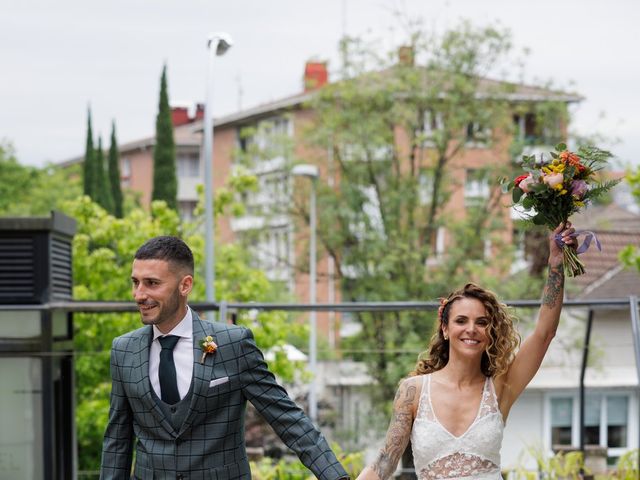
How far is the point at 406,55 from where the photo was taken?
28.3 m

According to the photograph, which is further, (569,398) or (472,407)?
(569,398)

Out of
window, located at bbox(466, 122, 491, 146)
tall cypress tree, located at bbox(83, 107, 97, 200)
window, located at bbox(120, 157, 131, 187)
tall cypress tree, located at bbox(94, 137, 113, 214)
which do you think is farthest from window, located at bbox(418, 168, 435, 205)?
window, located at bbox(120, 157, 131, 187)

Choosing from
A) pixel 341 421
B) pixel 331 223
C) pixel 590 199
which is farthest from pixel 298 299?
pixel 590 199

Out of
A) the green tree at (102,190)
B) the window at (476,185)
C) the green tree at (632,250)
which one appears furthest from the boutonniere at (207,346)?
the green tree at (102,190)

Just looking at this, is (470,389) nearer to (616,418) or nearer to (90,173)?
(616,418)

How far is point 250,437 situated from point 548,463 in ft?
44.6

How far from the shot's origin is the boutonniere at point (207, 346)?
15.2 feet

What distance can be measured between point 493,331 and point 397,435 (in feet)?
1.85

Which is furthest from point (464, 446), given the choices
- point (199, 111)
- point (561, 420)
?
point (199, 111)

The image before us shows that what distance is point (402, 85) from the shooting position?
28219 mm

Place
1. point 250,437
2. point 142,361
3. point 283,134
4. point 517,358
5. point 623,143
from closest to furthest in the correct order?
point 142,361 → point 517,358 → point 250,437 → point 623,143 → point 283,134

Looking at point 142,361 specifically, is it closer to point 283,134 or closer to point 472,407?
point 472,407

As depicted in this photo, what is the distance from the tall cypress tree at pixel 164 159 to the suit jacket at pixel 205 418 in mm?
32695

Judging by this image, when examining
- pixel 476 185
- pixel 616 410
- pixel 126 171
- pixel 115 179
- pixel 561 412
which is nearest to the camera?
pixel 616 410
